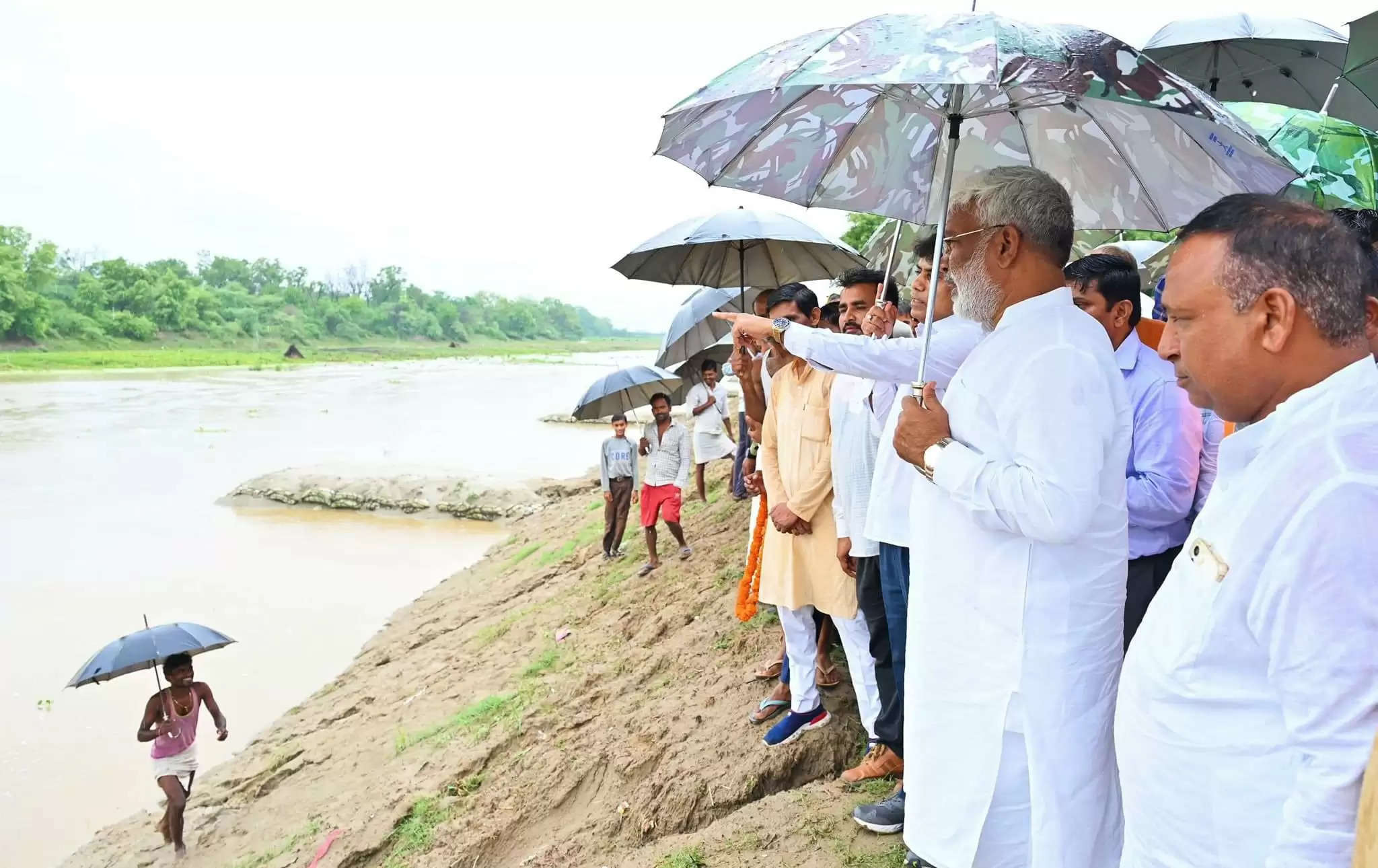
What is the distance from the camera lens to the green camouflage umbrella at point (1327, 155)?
308cm

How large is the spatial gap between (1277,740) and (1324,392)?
1.54 feet

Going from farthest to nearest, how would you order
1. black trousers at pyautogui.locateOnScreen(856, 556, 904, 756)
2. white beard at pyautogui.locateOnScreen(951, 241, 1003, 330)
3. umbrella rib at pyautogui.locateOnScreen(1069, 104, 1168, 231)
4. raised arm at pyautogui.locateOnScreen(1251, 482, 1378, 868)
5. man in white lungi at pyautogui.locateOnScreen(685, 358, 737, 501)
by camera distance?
man in white lungi at pyautogui.locateOnScreen(685, 358, 737, 501) < black trousers at pyautogui.locateOnScreen(856, 556, 904, 756) < umbrella rib at pyautogui.locateOnScreen(1069, 104, 1168, 231) < white beard at pyautogui.locateOnScreen(951, 241, 1003, 330) < raised arm at pyautogui.locateOnScreen(1251, 482, 1378, 868)

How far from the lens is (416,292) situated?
105m

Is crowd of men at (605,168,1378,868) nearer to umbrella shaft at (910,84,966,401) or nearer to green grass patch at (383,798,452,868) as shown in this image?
umbrella shaft at (910,84,966,401)


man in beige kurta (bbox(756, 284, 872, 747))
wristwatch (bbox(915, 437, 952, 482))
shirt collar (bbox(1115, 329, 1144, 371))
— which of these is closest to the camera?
wristwatch (bbox(915, 437, 952, 482))

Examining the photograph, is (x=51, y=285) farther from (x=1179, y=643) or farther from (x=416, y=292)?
(x=1179, y=643)

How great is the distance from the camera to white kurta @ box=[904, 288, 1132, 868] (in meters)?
1.84

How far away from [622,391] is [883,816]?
249 inches

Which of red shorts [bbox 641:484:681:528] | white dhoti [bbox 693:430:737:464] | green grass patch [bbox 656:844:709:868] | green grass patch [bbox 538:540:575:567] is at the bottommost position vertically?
green grass patch [bbox 538:540:575:567]

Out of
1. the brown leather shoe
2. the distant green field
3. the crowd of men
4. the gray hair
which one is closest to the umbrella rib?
the crowd of men

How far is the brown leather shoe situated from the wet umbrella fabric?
4446 millimetres

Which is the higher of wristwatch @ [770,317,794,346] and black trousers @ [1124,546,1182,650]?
wristwatch @ [770,317,794,346]

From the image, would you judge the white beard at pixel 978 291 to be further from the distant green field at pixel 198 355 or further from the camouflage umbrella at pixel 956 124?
the distant green field at pixel 198 355

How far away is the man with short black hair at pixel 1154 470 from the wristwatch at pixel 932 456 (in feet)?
2.20
